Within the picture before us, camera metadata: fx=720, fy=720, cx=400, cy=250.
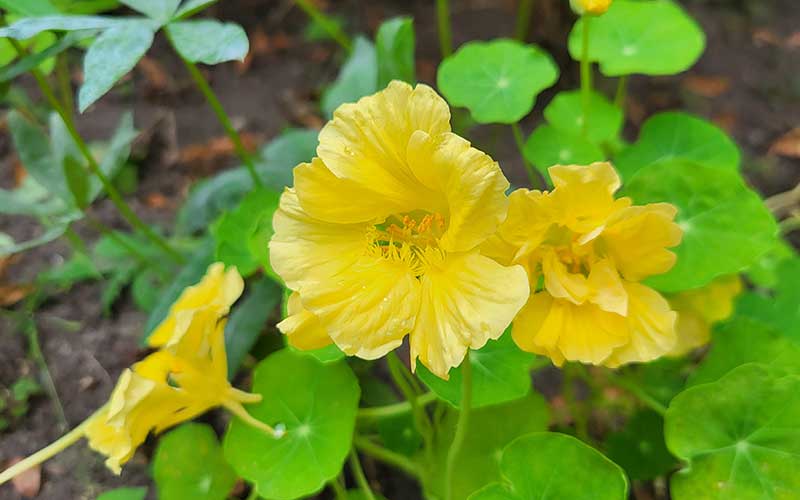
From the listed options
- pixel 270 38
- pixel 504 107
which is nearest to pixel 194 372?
pixel 504 107

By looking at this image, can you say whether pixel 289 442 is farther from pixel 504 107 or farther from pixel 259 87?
pixel 259 87

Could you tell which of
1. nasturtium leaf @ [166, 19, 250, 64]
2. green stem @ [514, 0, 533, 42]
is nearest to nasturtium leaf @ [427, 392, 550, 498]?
nasturtium leaf @ [166, 19, 250, 64]

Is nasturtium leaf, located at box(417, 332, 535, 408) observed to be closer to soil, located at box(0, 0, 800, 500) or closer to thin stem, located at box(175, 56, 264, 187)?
thin stem, located at box(175, 56, 264, 187)

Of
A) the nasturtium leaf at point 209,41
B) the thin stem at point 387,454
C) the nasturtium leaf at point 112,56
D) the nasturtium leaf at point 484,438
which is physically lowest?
the thin stem at point 387,454

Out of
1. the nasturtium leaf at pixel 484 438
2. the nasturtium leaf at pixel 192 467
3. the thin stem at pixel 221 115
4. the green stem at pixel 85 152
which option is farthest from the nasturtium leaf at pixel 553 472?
the green stem at pixel 85 152

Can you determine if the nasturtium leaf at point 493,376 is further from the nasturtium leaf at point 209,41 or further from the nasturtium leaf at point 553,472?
the nasturtium leaf at point 209,41
